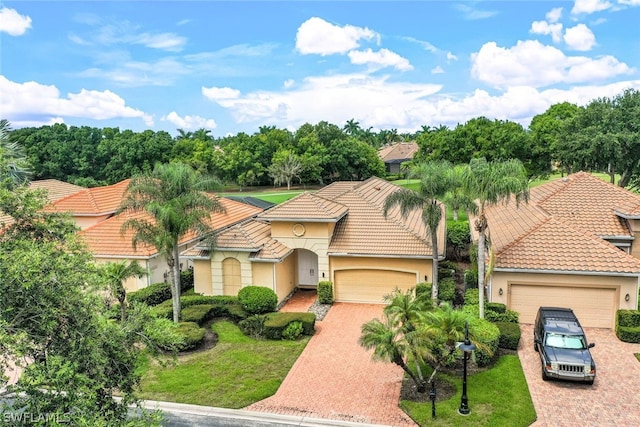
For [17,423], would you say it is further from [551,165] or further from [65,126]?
[65,126]

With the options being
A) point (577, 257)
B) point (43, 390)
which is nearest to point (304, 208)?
point (577, 257)

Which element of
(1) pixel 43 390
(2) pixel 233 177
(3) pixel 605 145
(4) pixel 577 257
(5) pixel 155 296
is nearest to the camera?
(1) pixel 43 390

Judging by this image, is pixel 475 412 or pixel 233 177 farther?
pixel 233 177

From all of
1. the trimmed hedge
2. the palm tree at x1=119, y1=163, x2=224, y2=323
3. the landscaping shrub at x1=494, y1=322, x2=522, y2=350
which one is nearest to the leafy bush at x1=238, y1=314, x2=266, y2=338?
the trimmed hedge

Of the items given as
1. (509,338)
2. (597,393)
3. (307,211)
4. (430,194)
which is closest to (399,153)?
(307,211)

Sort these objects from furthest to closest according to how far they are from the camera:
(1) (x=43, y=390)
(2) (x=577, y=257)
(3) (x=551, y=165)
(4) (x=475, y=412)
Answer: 1. (3) (x=551, y=165)
2. (2) (x=577, y=257)
3. (4) (x=475, y=412)
4. (1) (x=43, y=390)

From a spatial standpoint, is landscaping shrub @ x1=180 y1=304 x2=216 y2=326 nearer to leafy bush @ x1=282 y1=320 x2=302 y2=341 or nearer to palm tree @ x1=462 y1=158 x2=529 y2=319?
leafy bush @ x1=282 y1=320 x2=302 y2=341
